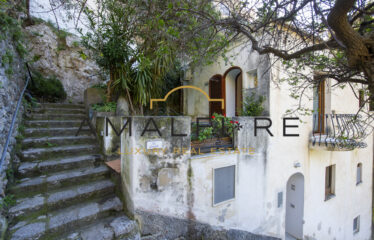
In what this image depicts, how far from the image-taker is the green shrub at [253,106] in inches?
166

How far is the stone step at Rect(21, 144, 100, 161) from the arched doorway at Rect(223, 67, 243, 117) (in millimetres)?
4182

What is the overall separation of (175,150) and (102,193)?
1.58 m

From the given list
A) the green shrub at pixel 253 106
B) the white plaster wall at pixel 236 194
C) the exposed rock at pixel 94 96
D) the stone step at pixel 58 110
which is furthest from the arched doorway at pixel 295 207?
the stone step at pixel 58 110

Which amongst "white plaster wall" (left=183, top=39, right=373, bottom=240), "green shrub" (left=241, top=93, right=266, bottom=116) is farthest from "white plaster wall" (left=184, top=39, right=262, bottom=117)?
"green shrub" (left=241, top=93, right=266, bottom=116)

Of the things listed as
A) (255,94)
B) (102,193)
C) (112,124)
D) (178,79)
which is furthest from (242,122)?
(178,79)

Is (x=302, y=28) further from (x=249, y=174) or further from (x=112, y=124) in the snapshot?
(x=112, y=124)

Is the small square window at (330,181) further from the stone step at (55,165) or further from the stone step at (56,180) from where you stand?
the stone step at (55,165)

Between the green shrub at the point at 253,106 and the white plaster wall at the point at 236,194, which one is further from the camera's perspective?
the green shrub at the point at 253,106

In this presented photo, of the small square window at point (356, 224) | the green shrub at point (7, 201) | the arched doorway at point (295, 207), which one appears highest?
the green shrub at point (7, 201)

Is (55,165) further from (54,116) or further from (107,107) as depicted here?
(54,116)

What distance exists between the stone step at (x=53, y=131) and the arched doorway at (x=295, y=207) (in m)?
6.33

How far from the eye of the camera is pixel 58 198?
2.59 meters

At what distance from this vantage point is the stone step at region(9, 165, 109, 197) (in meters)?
2.60

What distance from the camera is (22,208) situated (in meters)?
2.32
